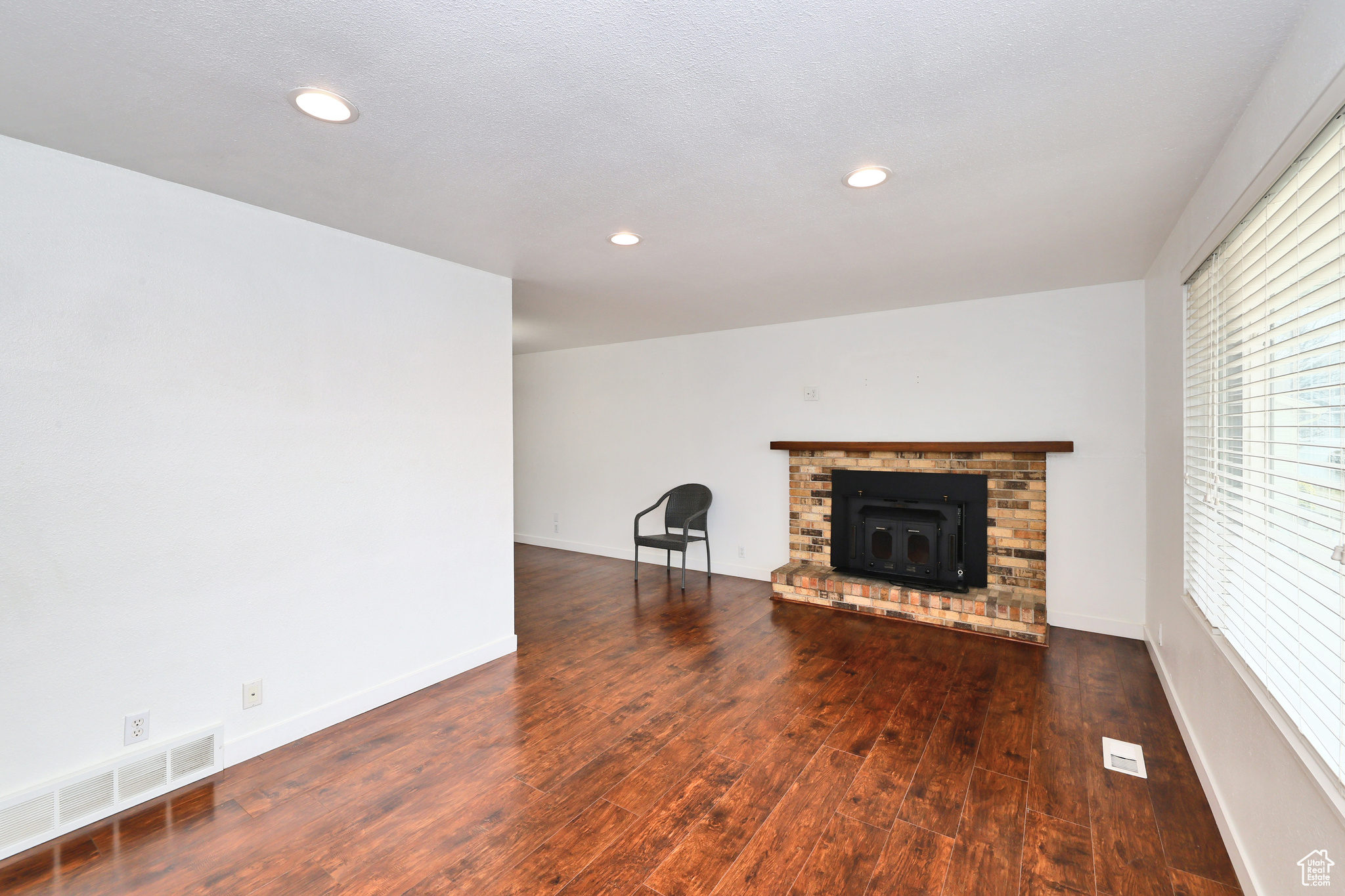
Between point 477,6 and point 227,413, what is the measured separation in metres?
2.03

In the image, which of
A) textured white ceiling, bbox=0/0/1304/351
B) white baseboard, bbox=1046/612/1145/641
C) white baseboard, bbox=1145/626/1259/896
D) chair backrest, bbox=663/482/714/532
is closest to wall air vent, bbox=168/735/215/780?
textured white ceiling, bbox=0/0/1304/351

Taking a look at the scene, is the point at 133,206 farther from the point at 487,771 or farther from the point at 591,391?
the point at 591,391

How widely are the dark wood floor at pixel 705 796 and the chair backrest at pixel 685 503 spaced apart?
7.18 feet

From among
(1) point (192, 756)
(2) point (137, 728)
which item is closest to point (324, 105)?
(2) point (137, 728)

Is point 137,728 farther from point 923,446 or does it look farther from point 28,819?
point 923,446

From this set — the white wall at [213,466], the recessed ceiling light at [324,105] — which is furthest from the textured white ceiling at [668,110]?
the white wall at [213,466]

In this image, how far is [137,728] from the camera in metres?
2.28

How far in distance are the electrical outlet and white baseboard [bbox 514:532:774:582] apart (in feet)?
Result: 13.1

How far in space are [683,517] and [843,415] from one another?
1.81 m

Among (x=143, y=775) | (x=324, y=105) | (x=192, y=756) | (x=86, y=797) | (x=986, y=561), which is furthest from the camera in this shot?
(x=986, y=561)

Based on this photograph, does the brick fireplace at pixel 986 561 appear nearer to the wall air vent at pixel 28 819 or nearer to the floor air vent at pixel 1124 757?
the floor air vent at pixel 1124 757

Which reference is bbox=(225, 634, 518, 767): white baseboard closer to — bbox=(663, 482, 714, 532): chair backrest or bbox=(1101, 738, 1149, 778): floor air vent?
bbox=(663, 482, 714, 532): chair backrest

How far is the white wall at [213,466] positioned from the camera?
2.07 metres

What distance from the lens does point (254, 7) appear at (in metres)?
1.38
